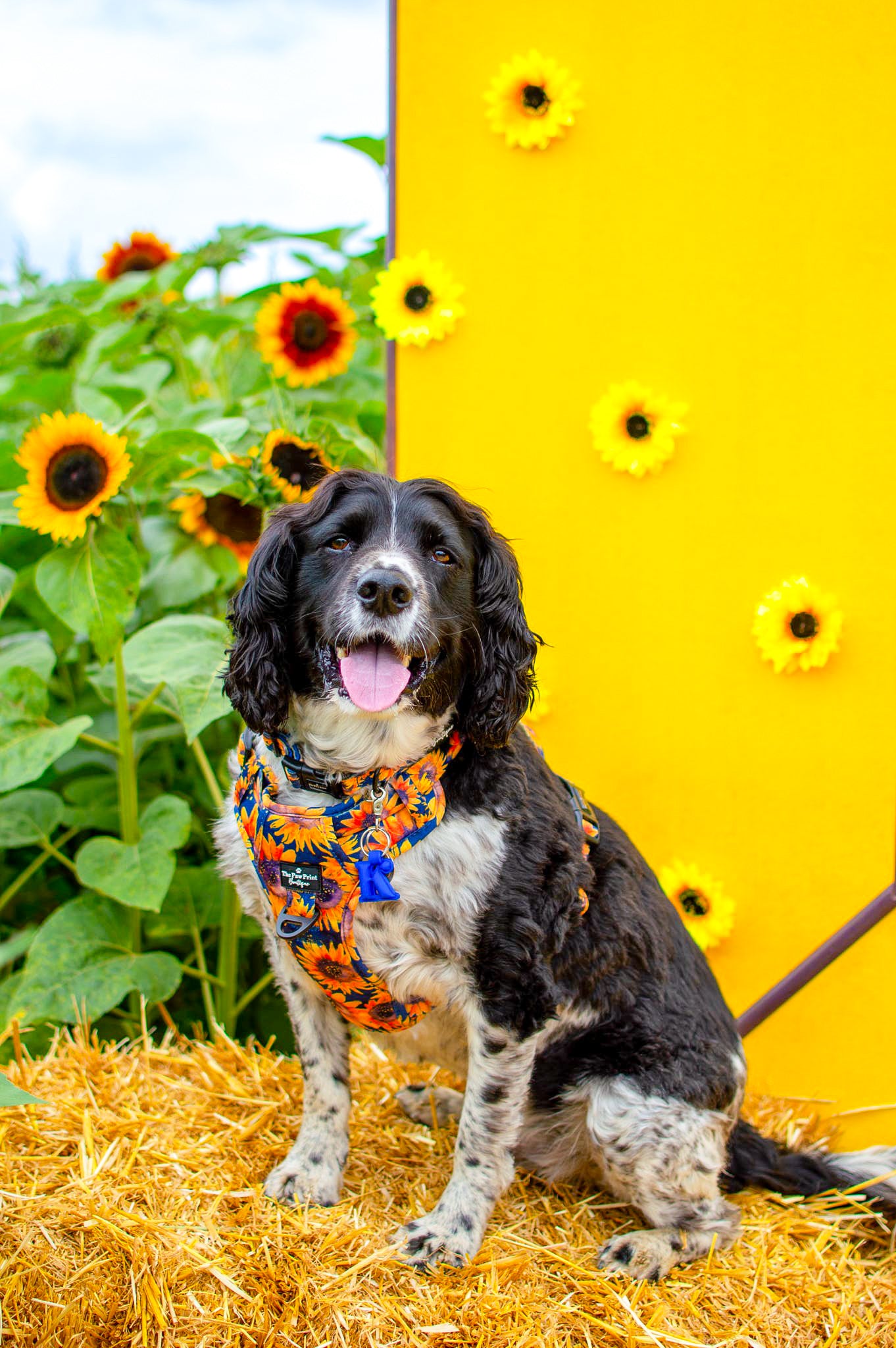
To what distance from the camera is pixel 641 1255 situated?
2.39 meters

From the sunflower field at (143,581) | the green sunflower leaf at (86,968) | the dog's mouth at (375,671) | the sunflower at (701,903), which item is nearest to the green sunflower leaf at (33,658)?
the sunflower field at (143,581)

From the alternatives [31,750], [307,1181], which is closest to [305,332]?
[31,750]

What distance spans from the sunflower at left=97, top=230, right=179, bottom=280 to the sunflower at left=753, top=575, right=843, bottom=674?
9.65 ft

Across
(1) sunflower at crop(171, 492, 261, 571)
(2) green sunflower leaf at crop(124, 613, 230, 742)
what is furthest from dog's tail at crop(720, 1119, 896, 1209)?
(1) sunflower at crop(171, 492, 261, 571)

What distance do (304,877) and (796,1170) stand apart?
149 centimetres

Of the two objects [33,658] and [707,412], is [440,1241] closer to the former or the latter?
[33,658]

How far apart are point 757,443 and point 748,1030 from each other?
1.64 m

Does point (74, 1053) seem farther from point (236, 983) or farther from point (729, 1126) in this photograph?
point (729, 1126)

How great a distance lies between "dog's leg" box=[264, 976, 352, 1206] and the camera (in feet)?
8.20

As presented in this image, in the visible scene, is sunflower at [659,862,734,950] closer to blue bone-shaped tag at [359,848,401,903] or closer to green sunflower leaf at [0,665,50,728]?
blue bone-shaped tag at [359,848,401,903]

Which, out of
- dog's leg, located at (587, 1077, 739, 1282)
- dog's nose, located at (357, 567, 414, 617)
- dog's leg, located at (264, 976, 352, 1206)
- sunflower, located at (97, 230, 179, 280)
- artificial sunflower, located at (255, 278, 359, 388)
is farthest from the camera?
sunflower, located at (97, 230, 179, 280)

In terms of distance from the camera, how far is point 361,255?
4.38 meters

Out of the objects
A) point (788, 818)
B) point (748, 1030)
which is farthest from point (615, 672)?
point (748, 1030)

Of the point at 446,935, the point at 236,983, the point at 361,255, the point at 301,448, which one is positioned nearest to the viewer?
the point at 446,935
